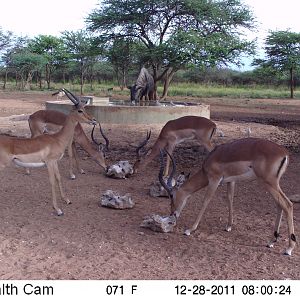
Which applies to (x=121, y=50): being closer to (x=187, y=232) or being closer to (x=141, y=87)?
(x=141, y=87)

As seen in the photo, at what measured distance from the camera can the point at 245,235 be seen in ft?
17.3

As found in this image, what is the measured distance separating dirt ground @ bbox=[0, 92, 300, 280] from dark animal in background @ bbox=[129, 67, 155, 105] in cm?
947

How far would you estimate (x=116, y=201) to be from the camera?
615cm

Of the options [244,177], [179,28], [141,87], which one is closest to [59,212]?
[244,177]

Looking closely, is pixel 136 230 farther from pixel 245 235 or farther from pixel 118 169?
pixel 118 169

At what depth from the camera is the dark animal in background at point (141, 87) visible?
56.6 ft

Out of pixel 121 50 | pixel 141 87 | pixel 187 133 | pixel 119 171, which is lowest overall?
pixel 119 171

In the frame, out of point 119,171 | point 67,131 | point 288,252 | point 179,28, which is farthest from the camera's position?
point 179,28

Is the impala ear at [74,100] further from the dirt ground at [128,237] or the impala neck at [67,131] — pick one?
the dirt ground at [128,237]

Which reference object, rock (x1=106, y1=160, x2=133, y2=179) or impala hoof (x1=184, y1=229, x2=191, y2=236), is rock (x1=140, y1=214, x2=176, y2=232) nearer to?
impala hoof (x1=184, y1=229, x2=191, y2=236)

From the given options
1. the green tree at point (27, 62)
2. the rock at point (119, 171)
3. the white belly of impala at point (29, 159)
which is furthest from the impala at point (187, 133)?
the green tree at point (27, 62)

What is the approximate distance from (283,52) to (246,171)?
33.1 m

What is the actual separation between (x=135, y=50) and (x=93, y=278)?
20.3m
